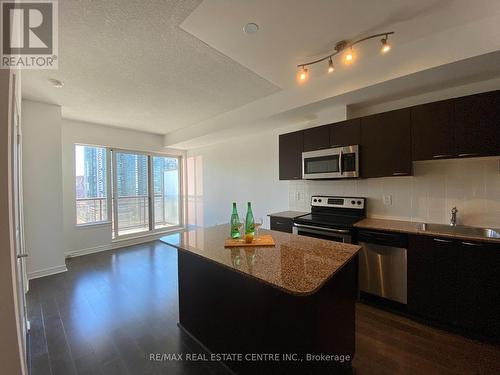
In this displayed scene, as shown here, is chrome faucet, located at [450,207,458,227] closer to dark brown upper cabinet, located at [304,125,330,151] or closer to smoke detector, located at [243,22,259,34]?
dark brown upper cabinet, located at [304,125,330,151]

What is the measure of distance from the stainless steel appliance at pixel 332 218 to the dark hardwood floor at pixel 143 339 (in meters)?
0.86

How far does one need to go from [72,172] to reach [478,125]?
605 cm

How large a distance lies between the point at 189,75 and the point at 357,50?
72.5 inches

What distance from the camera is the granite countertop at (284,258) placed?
1107 millimetres

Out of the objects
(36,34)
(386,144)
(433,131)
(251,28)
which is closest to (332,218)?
(386,144)

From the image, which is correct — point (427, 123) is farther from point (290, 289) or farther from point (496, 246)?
point (290, 289)

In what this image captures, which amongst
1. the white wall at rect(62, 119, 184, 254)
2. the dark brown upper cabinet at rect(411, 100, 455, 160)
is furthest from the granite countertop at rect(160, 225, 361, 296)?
the white wall at rect(62, 119, 184, 254)

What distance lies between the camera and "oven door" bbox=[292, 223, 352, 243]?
8.32ft

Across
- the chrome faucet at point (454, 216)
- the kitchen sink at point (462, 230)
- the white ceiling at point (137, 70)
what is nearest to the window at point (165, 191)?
the white ceiling at point (137, 70)

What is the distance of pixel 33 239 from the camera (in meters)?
3.32

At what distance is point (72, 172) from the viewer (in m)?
4.25

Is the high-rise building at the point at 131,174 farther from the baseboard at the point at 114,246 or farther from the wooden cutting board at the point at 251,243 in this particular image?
the wooden cutting board at the point at 251,243

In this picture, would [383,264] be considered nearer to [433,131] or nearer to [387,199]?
[387,199]

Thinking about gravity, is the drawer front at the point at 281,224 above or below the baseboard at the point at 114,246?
above
